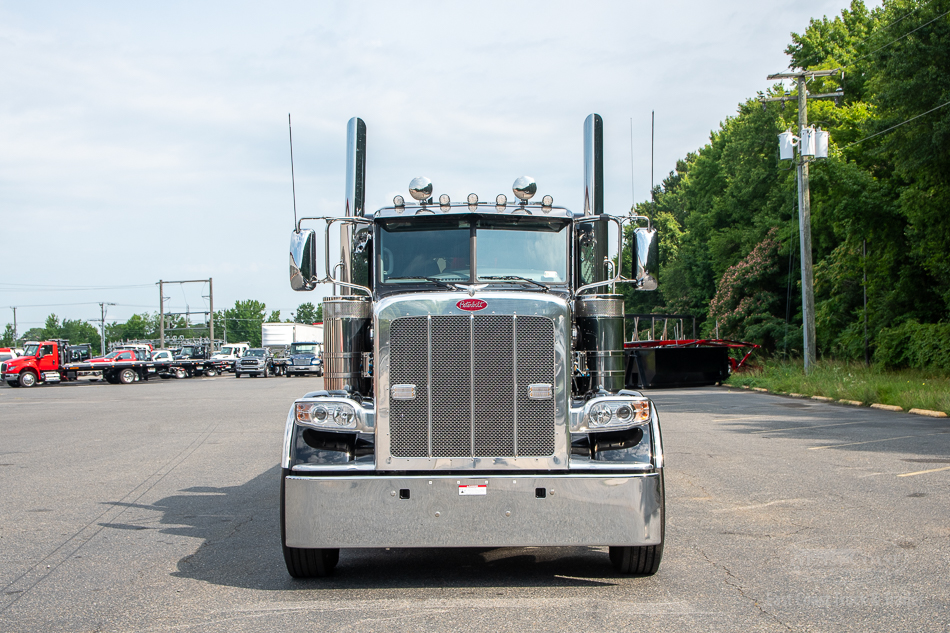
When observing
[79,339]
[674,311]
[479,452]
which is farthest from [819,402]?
[79,339]

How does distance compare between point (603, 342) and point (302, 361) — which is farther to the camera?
point (302, 361)

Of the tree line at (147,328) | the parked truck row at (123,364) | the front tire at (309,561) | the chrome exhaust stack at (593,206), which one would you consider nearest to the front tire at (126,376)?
the parked truck row at (123,364)

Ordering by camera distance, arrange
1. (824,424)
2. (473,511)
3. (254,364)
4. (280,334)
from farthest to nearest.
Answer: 1. (280,334)
2. (254,364)
3. (824,424)
4. (473,511)

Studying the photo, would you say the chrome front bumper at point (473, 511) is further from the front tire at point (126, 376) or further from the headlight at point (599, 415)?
the front tire at point (126, 376)

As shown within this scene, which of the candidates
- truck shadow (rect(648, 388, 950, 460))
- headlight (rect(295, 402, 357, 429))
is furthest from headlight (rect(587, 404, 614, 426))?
truck shadow (rect(648, 388, 950, 460))

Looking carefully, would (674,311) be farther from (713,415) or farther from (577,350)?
(577,350)

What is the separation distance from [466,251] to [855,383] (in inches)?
793

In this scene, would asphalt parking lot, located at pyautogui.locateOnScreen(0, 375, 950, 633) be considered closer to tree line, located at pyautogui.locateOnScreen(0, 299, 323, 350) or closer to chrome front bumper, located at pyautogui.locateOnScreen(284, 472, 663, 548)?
chrome front bumper, located at pyautogui.locateOnScreen(284, 472, 663, 548)

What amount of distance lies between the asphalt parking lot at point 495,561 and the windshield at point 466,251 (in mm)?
2166

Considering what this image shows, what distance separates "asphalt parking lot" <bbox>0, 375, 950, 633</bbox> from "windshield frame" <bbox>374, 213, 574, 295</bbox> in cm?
207

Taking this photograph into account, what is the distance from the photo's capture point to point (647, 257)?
7.19 m

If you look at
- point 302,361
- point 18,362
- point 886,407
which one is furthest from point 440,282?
point 302,361

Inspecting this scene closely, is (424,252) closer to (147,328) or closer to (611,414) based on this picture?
(611,414)

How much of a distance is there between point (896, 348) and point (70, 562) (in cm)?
3114
